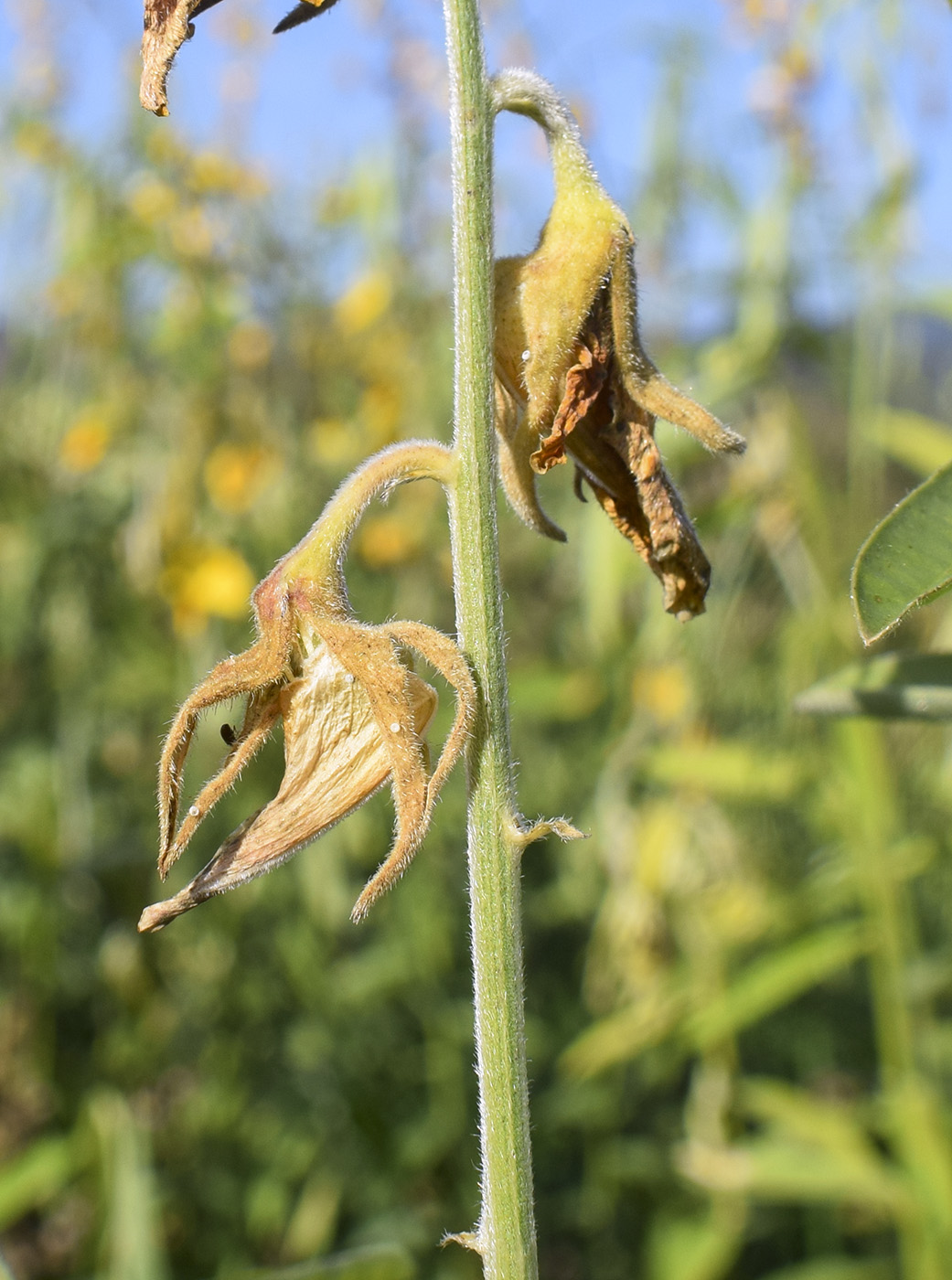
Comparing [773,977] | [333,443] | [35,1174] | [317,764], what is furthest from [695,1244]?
[317,764]

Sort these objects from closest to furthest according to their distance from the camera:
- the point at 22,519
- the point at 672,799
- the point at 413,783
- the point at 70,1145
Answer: the point at 413,783, the point at 70,1145, the point at 672,799, the point at 22,519

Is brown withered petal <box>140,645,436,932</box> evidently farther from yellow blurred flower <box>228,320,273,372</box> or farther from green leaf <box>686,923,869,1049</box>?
yellow blurred flower <box>228,320,273,372</box>

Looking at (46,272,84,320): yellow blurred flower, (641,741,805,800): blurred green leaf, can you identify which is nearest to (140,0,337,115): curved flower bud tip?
(641,741,805,800): blurred green leaf

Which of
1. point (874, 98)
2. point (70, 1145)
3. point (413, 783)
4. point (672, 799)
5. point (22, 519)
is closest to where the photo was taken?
point (413, 783)

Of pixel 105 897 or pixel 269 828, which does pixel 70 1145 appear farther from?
pixel 269 828

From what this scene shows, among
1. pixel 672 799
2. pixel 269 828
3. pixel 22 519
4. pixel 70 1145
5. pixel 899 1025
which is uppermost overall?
pixel 22 519

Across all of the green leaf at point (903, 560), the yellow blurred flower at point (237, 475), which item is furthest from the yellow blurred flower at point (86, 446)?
the green leaf at point (903, 560)

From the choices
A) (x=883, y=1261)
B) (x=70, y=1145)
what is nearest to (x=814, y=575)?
(x=883, y=1261)

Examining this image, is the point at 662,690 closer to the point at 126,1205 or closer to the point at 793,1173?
the point at 793,1173

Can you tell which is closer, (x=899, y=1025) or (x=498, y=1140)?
(x=498, y=1140)
